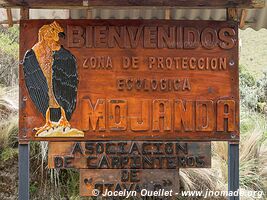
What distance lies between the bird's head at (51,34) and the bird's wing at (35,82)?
17cm

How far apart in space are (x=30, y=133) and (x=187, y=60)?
1.61 metres

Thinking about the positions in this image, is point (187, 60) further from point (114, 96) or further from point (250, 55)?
point (250, 55)

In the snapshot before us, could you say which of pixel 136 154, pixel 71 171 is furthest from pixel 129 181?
pixel 71 171

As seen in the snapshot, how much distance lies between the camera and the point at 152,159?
4969 millimetres

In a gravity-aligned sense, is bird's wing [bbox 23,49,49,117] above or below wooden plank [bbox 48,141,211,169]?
above

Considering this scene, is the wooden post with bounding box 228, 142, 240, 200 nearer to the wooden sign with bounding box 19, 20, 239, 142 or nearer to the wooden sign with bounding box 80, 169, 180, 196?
the wooden sign with bounding box 19, 20, 239, 142

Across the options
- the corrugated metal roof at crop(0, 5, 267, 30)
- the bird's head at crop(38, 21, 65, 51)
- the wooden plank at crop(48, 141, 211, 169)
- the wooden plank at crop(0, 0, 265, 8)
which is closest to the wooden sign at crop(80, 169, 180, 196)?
the wooden plank at crop(48, 141, 211, 169)

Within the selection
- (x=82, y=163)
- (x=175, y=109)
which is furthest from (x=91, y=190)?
(x=175, y=109)

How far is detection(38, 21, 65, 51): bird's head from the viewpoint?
4.93 metres

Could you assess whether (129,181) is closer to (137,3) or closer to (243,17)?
(137,3)

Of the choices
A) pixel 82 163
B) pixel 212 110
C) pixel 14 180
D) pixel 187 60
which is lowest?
pixel 14 180

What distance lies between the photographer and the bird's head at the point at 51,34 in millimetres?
4926

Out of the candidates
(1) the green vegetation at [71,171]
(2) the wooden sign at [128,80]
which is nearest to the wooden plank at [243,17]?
(2) the wooden sign at [128,80]

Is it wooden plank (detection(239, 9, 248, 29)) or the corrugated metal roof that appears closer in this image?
wooden plank (detection(239, 9, 248, 29))
